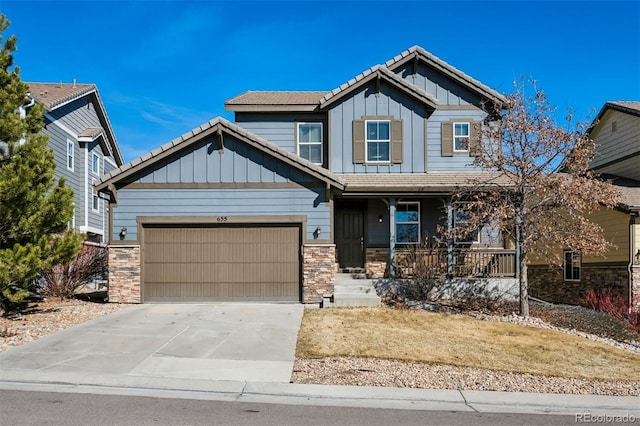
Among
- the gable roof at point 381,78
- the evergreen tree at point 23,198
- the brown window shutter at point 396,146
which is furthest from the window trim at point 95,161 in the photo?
the brown window shutter at point 396,146

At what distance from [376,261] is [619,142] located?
1199 cm

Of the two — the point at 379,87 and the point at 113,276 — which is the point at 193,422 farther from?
the point at 379,87

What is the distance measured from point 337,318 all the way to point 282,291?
2812 mm

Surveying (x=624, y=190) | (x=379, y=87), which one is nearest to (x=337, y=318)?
(x=379, y=87)

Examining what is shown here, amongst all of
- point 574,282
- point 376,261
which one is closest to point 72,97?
point 376,261

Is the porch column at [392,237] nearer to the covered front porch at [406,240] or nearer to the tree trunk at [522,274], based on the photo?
the covered front porch at [406,240]

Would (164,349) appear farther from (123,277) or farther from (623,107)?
(623,107)

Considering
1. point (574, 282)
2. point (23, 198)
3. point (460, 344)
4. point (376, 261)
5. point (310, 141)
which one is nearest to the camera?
point (460, 344)

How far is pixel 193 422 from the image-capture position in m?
5.99

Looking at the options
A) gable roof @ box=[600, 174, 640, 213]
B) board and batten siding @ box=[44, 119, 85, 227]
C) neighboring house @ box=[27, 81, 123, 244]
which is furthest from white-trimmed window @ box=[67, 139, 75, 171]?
gable roof @ box=[600, 174, 640, 213]

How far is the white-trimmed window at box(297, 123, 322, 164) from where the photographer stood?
18.5 metres

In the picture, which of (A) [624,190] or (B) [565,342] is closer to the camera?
(B) [565,342]

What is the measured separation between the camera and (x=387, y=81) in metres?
18.0

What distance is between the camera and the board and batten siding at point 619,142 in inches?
811
